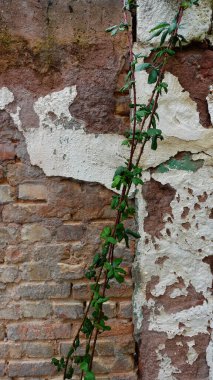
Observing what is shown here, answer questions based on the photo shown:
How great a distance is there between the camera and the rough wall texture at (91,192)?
199 centimetres

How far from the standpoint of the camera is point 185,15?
1.96 meters

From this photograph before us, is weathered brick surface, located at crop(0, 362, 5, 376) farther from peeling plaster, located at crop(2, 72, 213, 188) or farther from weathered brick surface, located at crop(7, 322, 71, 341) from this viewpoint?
peeling plaster, located at crop(2, 72, 213, 188)

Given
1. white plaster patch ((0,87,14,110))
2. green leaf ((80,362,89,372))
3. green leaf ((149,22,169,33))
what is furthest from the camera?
white plaster patch ((0,87,14,110))

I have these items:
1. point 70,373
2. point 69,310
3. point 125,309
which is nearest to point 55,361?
point 70,373

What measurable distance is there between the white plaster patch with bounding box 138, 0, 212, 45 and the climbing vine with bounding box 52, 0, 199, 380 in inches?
1.7

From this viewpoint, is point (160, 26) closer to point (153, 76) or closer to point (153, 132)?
point (153, 76)

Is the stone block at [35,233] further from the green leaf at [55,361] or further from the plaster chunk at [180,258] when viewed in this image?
the green leaf at [55,361]

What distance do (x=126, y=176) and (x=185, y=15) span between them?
743 mm

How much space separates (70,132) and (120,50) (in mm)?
416

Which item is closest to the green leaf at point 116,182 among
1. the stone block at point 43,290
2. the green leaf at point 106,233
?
the green leaf at point 106,233

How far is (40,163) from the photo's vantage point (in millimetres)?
2020

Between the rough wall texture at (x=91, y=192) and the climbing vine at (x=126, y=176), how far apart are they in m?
0.06

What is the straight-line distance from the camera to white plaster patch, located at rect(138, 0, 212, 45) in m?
1.95

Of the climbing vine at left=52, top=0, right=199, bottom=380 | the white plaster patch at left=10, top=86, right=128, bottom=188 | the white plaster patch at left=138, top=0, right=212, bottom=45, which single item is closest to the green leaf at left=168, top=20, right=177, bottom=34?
the climbing vine at left=52, top=0, right=199, bottom=380
